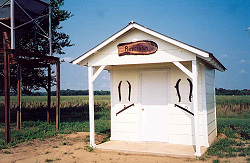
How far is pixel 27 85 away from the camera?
1695 centimetres

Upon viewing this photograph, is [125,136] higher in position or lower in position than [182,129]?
lower

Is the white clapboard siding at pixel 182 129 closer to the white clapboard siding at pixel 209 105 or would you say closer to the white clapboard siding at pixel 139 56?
the white clapboard siding at pixel 209 105

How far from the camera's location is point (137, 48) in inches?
308

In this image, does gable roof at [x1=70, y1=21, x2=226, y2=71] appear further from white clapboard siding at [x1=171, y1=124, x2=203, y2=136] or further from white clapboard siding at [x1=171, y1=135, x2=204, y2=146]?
white clapboard siding at [x1=171, y1=135, x2=204, y2=146]

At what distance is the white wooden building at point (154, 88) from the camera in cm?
757

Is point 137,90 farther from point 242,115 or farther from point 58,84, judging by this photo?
point 242,115

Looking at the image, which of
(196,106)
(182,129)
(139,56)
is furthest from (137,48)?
(182,129)

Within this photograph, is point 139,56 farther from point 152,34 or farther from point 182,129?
point 182,129

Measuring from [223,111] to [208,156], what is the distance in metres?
13.3

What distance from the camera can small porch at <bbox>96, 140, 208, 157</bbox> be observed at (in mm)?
7180

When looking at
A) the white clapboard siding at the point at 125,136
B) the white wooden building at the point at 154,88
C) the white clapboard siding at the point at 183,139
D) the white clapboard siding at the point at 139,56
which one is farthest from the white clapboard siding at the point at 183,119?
the white clapboard siding at the point at 139,56

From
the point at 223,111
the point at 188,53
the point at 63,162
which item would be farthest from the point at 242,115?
the point at 63,162

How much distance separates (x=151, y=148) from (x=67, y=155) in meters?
2.59

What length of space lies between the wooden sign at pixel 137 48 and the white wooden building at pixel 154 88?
7cm
